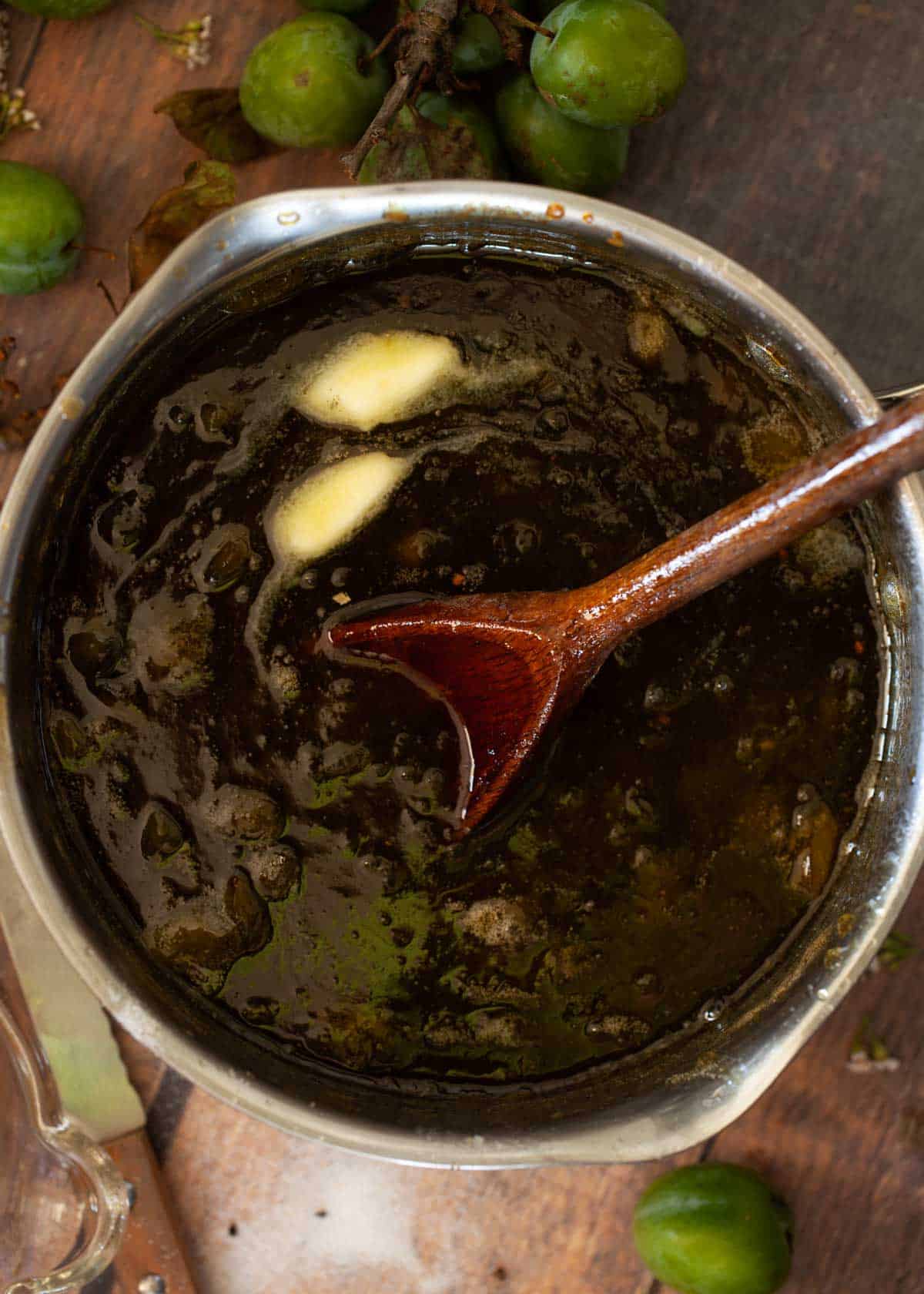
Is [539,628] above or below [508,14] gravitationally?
below

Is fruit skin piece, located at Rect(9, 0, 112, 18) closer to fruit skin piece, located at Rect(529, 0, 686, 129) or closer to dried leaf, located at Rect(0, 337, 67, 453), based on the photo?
dried leaf, located at Rect(0, 337, 67, 453)

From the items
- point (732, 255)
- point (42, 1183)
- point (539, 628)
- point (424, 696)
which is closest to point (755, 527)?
point (539, 628)

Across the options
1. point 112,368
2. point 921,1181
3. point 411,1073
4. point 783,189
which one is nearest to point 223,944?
point 411,1073

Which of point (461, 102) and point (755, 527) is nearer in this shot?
point (755, 527)

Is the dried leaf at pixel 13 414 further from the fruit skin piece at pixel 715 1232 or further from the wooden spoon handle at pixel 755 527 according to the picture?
the fruit skin piece at pixel 715 1232

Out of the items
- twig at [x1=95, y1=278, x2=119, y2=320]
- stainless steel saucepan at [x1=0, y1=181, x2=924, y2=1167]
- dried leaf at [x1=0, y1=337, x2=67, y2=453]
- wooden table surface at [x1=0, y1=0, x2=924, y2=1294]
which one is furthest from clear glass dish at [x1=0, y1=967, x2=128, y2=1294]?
twig at [x1=95, y1=278, x2=119, y2=320]

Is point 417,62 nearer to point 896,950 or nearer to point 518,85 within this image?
point 518,85
